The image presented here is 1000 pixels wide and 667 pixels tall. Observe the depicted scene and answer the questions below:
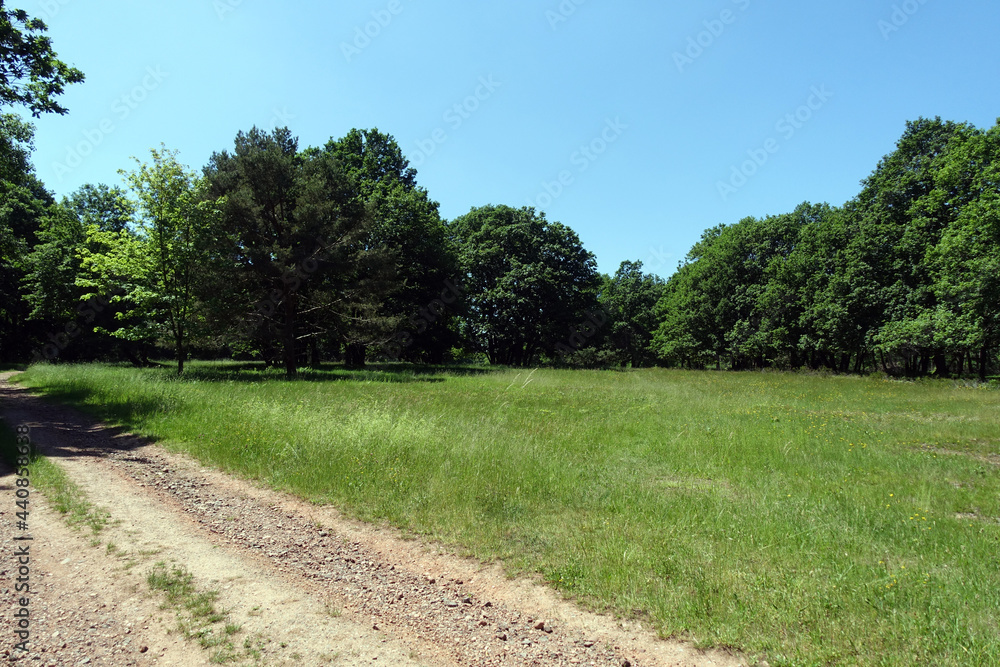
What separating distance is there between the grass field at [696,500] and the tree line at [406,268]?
445 inches

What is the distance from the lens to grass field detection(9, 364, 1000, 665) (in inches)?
149

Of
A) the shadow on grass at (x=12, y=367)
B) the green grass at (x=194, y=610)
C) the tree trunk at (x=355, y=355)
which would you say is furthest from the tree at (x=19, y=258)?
the green grass at (x=194, y=610)

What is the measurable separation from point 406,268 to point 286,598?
36.3 meters

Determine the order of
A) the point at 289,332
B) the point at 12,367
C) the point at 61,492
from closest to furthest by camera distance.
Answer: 1. the point at 61,492
2. the point at 289,332
3. the point at 12,367

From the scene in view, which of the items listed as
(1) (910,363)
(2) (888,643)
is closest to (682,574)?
(2) (888,643)

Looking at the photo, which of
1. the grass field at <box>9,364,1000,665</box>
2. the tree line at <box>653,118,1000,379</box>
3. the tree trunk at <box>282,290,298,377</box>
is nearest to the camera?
the grass field at <box>9,364,1000,665</box>

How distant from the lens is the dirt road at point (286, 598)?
3316mm

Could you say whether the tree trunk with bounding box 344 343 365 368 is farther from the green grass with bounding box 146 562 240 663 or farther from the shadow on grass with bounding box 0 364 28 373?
the green grass with bounding box 146 562 240 663

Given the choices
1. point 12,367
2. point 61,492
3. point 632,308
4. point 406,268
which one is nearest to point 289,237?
point 406,268

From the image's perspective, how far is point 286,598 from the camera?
4004mm

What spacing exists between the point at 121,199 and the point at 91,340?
2592 cm

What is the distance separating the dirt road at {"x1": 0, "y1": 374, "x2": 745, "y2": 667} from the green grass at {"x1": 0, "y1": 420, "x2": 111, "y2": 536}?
0.12 metres

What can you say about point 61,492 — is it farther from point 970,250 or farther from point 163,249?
point 970,250

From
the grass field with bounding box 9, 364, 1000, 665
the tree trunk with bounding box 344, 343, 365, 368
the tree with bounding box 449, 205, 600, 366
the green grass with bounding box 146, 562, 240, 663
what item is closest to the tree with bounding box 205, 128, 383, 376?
the tree trunk with bounding box 344, 343, 365, 368
